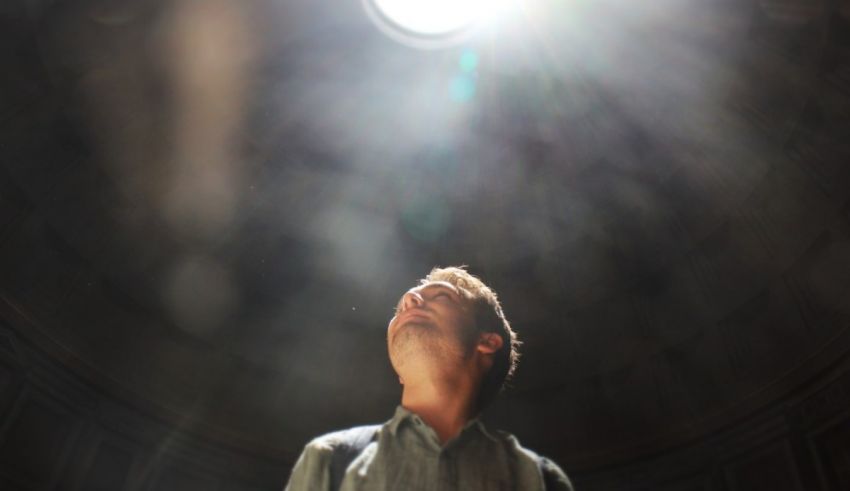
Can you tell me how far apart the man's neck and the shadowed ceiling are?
32.5 feet

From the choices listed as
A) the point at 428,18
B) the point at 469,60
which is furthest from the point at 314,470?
the point at 469,60

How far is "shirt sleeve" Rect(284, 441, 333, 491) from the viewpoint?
263cm

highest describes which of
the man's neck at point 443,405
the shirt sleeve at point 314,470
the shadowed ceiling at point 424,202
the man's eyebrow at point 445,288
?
the shadowed ceiling at point 424,202

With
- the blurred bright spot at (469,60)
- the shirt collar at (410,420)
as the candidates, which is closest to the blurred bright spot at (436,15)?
the blurred bright spot at (469,60)

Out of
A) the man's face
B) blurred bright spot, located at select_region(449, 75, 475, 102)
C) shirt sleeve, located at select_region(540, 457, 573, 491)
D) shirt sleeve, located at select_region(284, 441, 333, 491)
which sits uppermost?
blurred bright spot, located at select_region(449, 75, 475, 102)

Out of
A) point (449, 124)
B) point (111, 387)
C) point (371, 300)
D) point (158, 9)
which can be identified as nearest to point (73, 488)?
point (111, 387)

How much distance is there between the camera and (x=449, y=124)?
14680mm

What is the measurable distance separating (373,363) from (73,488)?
20.8ft

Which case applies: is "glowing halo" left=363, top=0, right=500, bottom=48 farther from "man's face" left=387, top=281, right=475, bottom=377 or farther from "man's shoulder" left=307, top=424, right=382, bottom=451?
"man's shoulder" left=307, top=424, right=382, bottom=451

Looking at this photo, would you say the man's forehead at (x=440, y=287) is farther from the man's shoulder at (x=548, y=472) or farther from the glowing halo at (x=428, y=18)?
the glowing halo at (x=428, y=18)

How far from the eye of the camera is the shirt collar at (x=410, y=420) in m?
2.88

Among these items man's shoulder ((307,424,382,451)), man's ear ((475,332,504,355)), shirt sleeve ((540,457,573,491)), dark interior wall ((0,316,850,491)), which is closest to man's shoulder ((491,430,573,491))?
shirt sleeve ((540,457,573,491))

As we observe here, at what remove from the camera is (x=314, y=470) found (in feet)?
8.66

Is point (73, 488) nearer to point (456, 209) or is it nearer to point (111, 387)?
point (111, 387)
